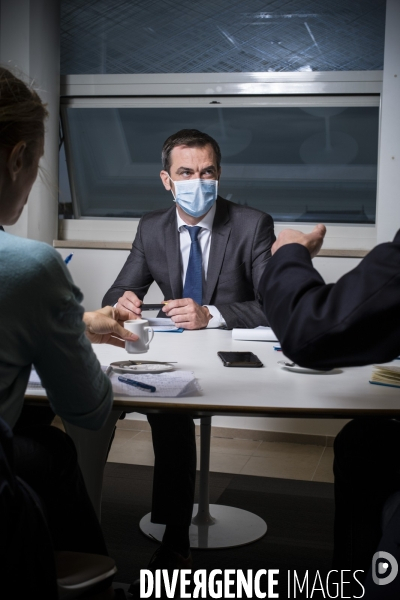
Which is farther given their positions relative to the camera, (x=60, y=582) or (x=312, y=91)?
(x=312, y=91)

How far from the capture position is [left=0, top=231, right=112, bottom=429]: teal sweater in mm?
910

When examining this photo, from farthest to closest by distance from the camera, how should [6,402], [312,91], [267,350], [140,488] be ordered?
[312,91]
[140,488]
[267,350]
[6,402]

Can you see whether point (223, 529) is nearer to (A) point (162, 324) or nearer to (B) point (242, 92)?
(A) point (162, 324)

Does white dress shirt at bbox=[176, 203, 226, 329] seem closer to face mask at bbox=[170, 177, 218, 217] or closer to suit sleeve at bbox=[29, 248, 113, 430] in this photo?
face mask at bbox=[170, 177, 218, 217]

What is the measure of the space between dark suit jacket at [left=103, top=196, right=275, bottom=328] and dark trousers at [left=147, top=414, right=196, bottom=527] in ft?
2.48

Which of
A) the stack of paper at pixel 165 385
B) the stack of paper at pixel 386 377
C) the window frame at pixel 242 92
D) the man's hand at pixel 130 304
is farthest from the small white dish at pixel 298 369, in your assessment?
the window frame at pixel 242 92

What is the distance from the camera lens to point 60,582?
34.8 inches

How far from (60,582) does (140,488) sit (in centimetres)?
193

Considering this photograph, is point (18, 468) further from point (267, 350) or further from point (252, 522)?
point (252, 522)

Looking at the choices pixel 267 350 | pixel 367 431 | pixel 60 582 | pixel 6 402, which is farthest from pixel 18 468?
pixel 267 350

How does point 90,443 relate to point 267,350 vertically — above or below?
below

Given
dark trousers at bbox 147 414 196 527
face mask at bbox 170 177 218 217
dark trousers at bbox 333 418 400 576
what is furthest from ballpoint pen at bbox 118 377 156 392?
face mask at bbox 170 177 218 217

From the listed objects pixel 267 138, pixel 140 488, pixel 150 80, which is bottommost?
pixel 140 488

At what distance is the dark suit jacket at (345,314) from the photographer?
94 centimetres
